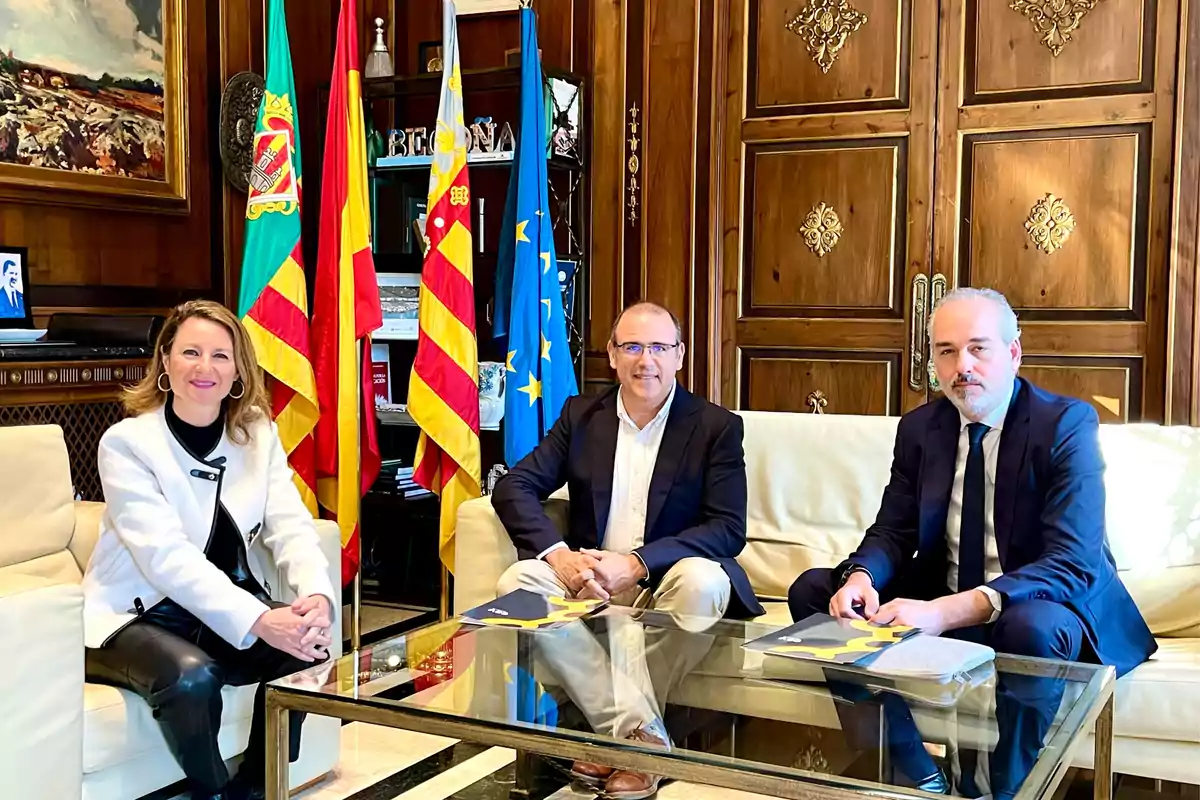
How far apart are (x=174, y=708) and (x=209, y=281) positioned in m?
2.54

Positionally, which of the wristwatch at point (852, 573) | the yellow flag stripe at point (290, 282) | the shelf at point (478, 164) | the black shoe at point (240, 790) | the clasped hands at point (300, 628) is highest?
the shelf at point (478, 164)

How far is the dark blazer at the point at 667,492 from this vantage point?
110 inches

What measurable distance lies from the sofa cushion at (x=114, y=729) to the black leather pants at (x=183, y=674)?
21mm

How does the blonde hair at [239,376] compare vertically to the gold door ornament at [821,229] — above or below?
below

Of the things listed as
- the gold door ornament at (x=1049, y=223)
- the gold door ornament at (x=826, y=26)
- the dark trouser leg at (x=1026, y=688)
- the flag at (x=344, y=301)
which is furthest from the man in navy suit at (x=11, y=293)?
the gold door ornament at (x=1049, y=223)

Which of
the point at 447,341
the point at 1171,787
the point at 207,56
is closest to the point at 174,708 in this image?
the point at 447,341

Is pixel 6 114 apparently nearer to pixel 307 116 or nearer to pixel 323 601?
pixel 307 116

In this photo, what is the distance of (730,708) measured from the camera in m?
1.87

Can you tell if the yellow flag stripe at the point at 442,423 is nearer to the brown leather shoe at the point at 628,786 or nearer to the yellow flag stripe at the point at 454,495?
the yellow flag stripe at the point at 454,495

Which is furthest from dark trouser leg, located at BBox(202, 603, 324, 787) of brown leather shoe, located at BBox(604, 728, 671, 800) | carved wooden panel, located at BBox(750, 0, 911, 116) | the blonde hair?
carved wooden panel, located at BBox(750, 0, 911, 116)

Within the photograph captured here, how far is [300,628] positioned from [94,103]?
2330 millimetres

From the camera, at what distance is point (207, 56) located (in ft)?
14.3

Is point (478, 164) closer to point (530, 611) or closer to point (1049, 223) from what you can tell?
point (1049, 223)

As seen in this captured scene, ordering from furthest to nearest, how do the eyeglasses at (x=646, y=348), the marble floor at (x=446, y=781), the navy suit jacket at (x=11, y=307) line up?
the navy suit jacket at (x=11, y=307) < the eyeglasses at (x=646, y=348) < the marble floor at (x=446, y=781)
